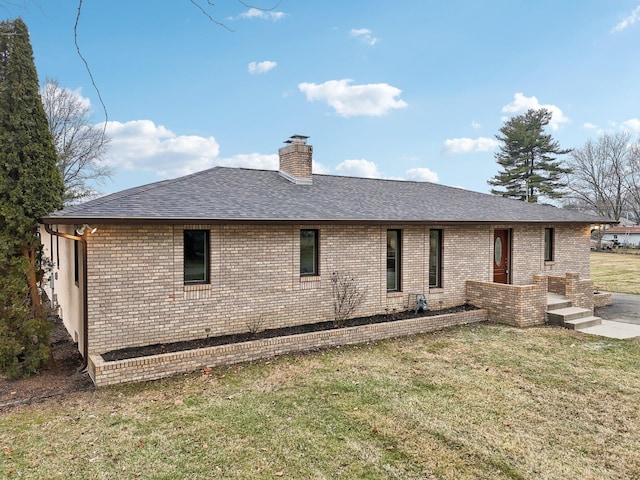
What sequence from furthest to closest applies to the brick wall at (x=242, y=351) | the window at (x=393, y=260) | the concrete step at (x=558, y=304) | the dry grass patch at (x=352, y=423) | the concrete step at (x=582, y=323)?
1. the concrete step at (x=558, y=304)
2. the window at (x=393, y=260)
3. the concrete step at (x=582, y=323)
4. the brick wall at (x=242, y=351)
5. the dry grass patch at (x=352, y=423)

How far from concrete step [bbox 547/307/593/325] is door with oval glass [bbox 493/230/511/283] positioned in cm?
197

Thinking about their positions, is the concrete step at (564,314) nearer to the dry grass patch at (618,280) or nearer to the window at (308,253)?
the window at (308,253)

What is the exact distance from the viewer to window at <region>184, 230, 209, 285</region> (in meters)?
8.05

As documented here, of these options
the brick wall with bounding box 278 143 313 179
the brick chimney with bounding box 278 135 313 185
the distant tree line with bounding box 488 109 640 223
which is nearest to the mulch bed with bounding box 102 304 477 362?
the brick chimney with bounding box 278 135 313 185

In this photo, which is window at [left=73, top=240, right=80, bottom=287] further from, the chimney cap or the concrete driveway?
the concrete driveway

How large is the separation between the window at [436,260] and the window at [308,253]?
3.67 metres

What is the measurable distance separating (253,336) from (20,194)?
193 inches

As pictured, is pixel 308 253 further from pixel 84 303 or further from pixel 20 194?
pixel 20 194

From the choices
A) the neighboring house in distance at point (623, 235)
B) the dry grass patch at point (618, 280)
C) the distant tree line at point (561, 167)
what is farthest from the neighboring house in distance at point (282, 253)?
the neighboring house in distance at point (623, 235)

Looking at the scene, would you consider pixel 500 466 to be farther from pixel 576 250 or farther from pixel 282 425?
pixel 576 250

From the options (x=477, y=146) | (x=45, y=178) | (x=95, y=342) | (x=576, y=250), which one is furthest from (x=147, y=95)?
(x=477, y=146)

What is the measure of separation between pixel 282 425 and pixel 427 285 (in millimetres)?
6969

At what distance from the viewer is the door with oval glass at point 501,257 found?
40.5ft

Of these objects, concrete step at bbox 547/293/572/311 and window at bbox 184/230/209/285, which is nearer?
window at bbox 184/230/209/285
